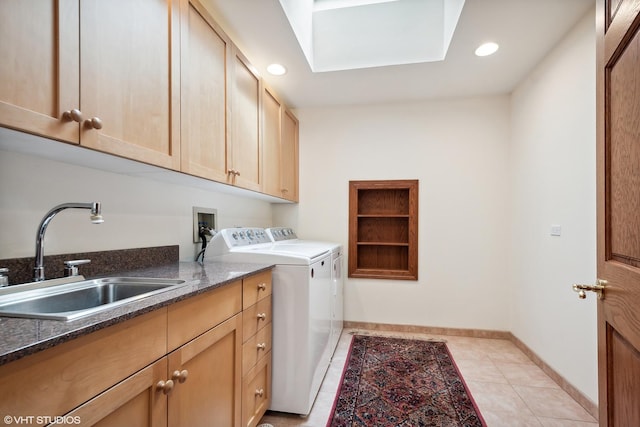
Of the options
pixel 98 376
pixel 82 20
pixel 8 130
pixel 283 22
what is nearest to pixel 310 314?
pixel 98 376

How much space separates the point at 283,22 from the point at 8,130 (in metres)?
1.45

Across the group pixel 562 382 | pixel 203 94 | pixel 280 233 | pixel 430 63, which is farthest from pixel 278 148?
pixel 562 382

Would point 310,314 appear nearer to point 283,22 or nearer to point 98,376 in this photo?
point 98,376

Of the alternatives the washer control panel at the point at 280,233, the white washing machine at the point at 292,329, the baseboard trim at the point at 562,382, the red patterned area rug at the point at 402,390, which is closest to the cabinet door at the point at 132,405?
the white washing machine at the point at 292,329

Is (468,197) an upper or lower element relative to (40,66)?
lower

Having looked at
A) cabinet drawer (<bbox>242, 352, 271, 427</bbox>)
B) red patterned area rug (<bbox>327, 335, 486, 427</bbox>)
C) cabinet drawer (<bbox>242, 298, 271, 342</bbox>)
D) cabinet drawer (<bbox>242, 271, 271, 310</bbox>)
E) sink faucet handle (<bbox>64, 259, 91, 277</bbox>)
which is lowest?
red patterned area rug (<bbox>327, 335, 486, 427</bbox>)

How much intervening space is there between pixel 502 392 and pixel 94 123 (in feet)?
8.41

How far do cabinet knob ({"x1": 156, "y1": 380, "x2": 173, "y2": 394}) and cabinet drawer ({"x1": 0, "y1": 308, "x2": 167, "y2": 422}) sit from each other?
8cm

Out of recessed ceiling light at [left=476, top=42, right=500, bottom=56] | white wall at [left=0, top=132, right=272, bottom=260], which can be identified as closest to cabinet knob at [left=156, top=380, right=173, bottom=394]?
white wall at [left=0, top=132, right=272, bottom=260]

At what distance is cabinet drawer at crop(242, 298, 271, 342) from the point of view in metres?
1.41

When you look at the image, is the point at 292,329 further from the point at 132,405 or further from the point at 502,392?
the point at 502,392

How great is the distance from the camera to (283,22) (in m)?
1.76

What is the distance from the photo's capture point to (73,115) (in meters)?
0.88

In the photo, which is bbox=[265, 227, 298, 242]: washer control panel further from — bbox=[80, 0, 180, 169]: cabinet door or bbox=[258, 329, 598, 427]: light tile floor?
bbox=[80, 0, 180, 169]: cabinet door
